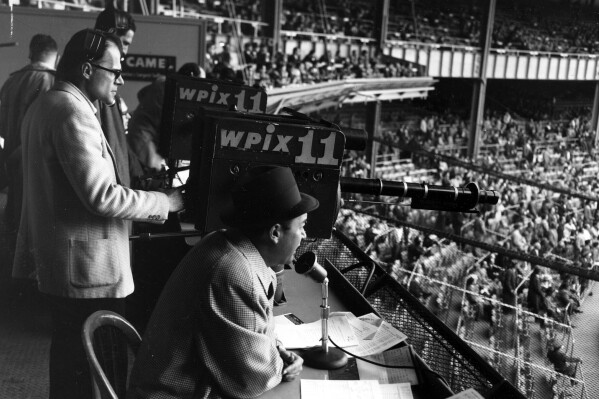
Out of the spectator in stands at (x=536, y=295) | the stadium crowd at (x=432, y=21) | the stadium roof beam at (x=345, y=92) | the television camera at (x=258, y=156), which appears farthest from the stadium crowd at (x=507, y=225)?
the stadium crowd at (x=432, y=21)

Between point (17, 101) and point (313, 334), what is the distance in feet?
4.97

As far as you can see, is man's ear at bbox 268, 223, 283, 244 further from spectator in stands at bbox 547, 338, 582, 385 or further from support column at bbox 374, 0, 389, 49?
support column at bbox 374, 0, 389, 49

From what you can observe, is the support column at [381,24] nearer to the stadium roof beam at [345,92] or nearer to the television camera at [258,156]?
the stadium roof beam at [345,92]

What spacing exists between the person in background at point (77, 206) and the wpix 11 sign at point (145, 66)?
8.68 feet

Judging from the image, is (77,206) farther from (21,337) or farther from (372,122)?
(372,122)

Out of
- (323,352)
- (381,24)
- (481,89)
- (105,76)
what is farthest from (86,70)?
(481,89)

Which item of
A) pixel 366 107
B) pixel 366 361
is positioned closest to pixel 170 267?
pixel 366 361

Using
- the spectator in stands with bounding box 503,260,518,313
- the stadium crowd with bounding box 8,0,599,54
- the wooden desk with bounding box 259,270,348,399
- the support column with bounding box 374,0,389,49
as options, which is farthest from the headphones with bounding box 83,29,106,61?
the support column with bounding box 374,0,389,49

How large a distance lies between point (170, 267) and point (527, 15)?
14.8 metres

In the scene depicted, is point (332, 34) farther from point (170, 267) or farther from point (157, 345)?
point (157, 345)

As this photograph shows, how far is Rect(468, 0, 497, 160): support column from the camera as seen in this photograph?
15562mm

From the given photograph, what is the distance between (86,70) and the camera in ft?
5.30

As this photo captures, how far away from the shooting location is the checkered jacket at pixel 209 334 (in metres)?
1.20

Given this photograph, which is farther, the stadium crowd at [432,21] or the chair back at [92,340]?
the stadium crowd at [432,21]
